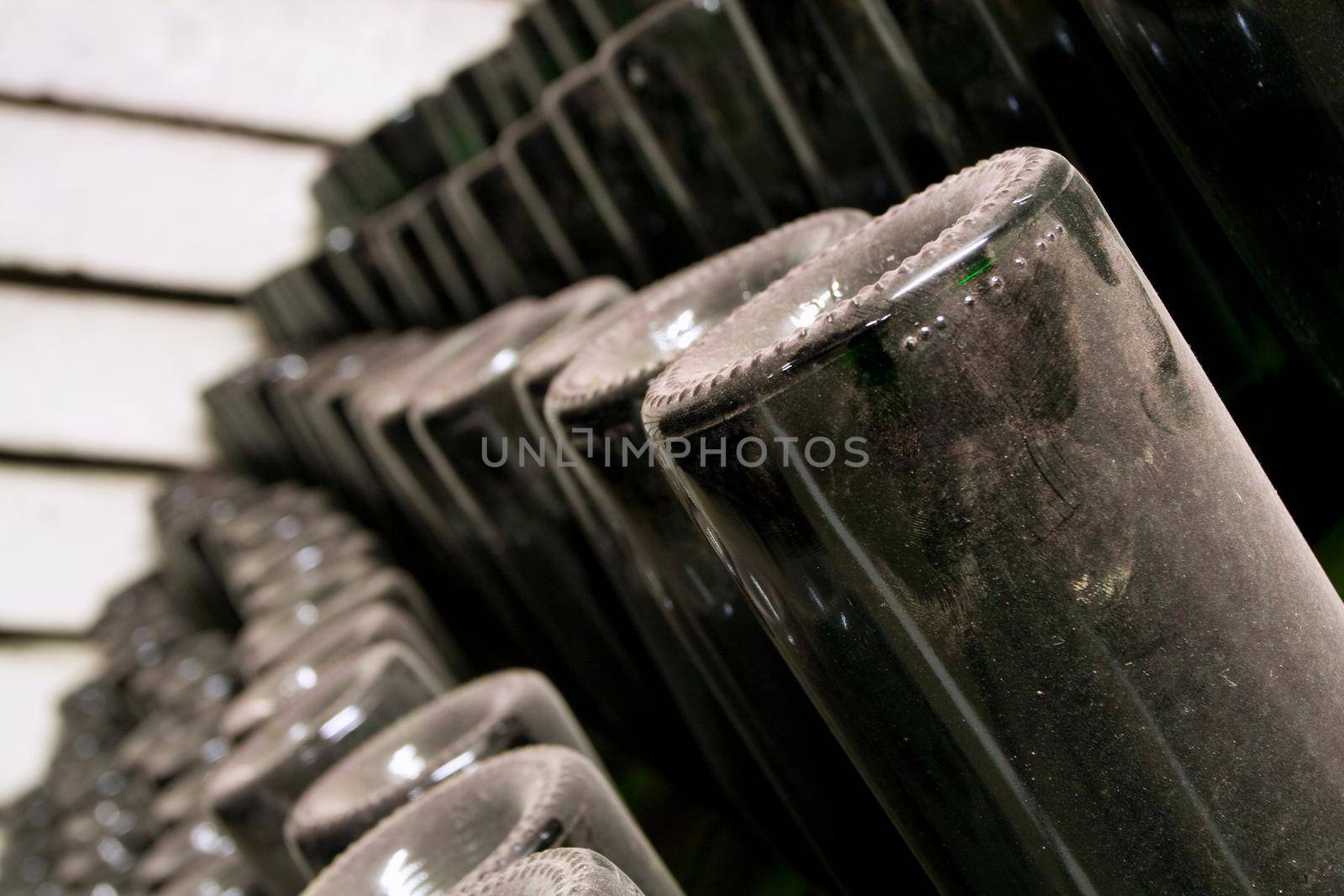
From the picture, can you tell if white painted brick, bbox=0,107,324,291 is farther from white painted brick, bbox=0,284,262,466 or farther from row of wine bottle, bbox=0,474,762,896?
row of wine bottle, bbox=0,474,762,896

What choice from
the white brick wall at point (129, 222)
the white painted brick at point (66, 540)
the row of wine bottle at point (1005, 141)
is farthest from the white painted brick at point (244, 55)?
the row of wine bottle at point (1005, 141)

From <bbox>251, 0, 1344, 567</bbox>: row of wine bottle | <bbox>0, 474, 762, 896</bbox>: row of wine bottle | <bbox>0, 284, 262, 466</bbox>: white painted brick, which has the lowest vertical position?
<bbox>0, 474, 762, 896</bbox>: row of wine bottle

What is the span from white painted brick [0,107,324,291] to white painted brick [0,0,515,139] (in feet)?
0.15

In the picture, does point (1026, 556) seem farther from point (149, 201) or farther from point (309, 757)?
point (149, 201)

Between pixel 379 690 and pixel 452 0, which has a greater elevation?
pixel 452 0

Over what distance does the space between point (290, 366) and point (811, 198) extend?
107 centimetres

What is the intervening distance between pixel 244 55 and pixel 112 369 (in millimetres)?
560

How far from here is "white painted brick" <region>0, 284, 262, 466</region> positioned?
2014mm

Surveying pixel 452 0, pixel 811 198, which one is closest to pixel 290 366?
pixel 452 0

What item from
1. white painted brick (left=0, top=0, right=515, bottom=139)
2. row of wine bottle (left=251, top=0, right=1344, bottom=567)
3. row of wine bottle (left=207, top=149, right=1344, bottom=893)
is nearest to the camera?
row of wine bottle (left=207, top=149, right=1344, bottom=893)

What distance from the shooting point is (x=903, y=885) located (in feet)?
1.51

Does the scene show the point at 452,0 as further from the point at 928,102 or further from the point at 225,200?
the point at 928,102

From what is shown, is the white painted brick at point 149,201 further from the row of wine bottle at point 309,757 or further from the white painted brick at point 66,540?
the row of wine bottle at point 309,757

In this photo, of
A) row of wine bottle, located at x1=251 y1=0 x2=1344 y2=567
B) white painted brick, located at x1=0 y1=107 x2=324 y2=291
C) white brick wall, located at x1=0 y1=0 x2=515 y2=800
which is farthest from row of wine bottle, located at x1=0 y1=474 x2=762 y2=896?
white painted brick, located at x1=0 y1=107 x2=324 y2=291
